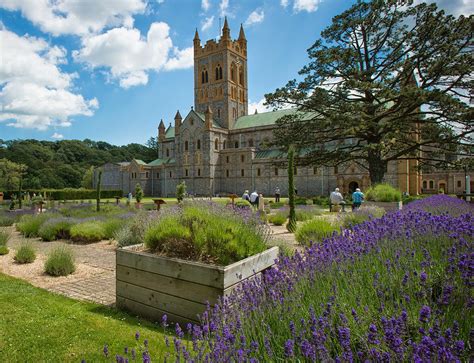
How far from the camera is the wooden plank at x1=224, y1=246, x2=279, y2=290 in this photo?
11.2 feet

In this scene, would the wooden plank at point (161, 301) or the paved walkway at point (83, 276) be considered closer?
the wooden plank at point (161, 301)

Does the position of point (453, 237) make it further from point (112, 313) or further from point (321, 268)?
point (112, 313)

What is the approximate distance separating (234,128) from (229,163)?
7644mm

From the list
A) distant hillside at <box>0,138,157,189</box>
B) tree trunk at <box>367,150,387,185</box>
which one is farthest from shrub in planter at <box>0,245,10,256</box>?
distant hillside at <box>0,138,157,189</box>

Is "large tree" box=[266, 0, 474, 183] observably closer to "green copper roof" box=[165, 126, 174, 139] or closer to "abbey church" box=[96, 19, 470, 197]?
"abbey church" box=[96, 19, 470, 197]

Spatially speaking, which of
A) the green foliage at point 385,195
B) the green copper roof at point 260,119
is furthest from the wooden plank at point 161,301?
the green copper roof at point 260,119

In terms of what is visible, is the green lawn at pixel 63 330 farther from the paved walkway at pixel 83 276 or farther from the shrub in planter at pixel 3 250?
the shrub in planter at pixel 3 250

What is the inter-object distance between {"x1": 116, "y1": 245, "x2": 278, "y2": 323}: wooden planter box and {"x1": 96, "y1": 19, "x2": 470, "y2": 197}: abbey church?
39722mm

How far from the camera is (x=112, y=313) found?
13.8 ft

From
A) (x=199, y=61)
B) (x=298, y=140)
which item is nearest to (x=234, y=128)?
(x=199, y=61)

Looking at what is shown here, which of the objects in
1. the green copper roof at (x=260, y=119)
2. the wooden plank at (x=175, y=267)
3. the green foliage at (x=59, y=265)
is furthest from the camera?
the green copper roof at (x=260, y=119)

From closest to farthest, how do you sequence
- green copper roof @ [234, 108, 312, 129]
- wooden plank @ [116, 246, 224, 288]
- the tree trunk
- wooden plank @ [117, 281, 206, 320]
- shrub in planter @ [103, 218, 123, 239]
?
1. wooden plank @ [116, 246, 224, 288]
2. wooden plank @ [117, 281, 206, 320]
3. shrub in planter @ [103, 218, 123, 239]
4. the tree trunk
5. green copper roof @ [234, 108, 312, 129]

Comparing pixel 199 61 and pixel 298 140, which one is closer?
pixel 298 140

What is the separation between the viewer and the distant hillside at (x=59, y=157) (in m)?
66.9
